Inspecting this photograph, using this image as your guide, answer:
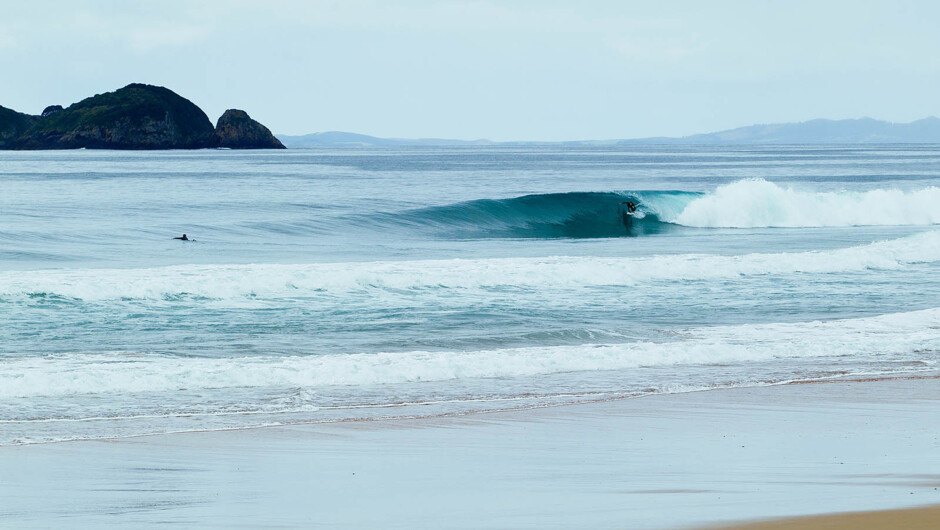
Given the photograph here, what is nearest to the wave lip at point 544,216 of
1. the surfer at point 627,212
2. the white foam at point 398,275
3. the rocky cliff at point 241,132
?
the surfer at point 627,212

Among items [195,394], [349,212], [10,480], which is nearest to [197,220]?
[349,212]

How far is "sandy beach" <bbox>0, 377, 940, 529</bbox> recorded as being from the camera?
16.7 ft

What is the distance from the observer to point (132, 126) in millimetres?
162000

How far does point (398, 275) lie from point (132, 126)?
156m

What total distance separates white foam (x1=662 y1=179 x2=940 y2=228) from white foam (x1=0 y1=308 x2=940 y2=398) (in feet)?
79.2

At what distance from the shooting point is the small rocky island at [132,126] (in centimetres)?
16262

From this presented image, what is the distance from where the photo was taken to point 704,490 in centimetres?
554

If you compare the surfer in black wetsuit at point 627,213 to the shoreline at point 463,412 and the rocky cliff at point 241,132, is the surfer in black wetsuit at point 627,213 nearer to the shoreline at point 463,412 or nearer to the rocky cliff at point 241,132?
the shoreline at point 463,412

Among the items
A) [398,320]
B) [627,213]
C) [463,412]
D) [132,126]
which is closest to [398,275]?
[398,320]

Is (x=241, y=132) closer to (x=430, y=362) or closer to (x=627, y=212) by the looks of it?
(x=627, y=212)

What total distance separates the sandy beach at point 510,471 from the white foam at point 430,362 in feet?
6.37

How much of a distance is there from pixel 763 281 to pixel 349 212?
18.4m

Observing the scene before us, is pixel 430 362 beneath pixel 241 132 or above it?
beneath

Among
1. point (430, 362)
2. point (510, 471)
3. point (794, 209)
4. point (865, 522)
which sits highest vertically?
point (865, 522)
